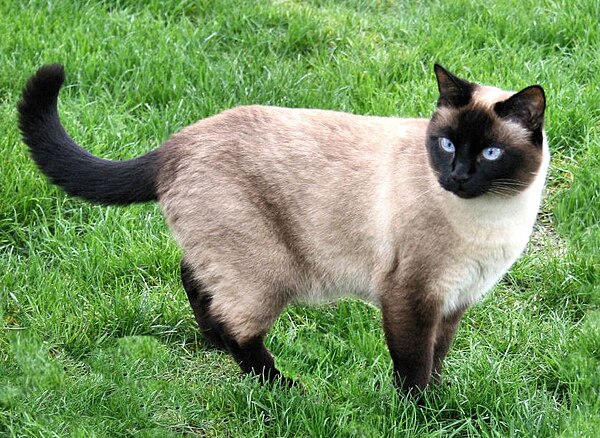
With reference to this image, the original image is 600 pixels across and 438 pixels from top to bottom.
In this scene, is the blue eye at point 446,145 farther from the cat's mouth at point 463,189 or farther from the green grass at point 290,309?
the green grass at point 290,309

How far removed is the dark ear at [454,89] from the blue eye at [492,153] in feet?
0.64

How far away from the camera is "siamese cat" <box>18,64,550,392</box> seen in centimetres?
343

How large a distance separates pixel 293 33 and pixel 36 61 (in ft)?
4.69

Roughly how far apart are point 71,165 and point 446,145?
142 centimetres

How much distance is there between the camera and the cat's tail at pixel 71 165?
12.4 feet

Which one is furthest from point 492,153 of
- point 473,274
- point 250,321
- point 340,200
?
point 250,321

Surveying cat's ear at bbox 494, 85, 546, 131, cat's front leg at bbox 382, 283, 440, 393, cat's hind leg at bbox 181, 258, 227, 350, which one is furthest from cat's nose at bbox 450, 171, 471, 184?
cat's hind leg at bbox 181, 258, 227, 350

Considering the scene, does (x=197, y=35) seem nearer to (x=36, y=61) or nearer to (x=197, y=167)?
(x=36, y=61)

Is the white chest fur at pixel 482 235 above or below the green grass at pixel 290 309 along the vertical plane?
above

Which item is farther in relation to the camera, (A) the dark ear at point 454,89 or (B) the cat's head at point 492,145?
(A) the dark ear at point 454,89

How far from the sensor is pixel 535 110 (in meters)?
3.34

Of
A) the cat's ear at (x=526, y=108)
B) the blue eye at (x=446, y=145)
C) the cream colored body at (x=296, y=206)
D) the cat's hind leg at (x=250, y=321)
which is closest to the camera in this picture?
the cat's ear at (x=526, y=108)

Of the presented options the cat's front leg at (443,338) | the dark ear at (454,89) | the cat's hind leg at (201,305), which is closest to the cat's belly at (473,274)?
the cat's front leg at (443,338)

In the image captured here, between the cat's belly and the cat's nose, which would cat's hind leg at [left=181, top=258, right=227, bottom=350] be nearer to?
the cat's belly
